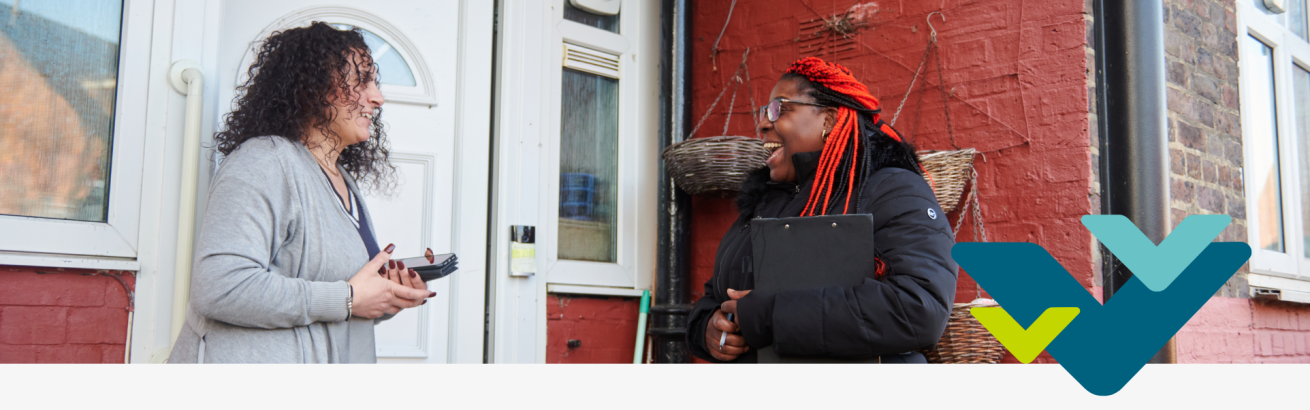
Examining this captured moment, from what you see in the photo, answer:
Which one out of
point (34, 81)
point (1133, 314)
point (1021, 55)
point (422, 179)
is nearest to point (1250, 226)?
point (1021, 55)

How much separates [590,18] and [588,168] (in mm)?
604

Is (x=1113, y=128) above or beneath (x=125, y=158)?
above

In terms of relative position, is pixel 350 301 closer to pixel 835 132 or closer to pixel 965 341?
pixel 835 132

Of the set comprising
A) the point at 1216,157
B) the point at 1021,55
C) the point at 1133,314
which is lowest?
the point at 1133,314

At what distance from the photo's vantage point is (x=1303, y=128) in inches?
161

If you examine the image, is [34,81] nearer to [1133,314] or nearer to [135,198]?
[135,198]

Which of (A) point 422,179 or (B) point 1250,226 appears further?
(B) point 1250,226

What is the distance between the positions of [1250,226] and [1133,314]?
2971 mm

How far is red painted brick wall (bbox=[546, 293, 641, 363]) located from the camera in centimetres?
329

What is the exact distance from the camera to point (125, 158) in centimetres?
236

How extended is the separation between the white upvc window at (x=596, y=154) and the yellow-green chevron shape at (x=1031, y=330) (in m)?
2.23

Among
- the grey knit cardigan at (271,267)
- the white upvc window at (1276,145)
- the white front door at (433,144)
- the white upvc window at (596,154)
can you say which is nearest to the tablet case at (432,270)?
the grey knit cardigan at (271,267)
